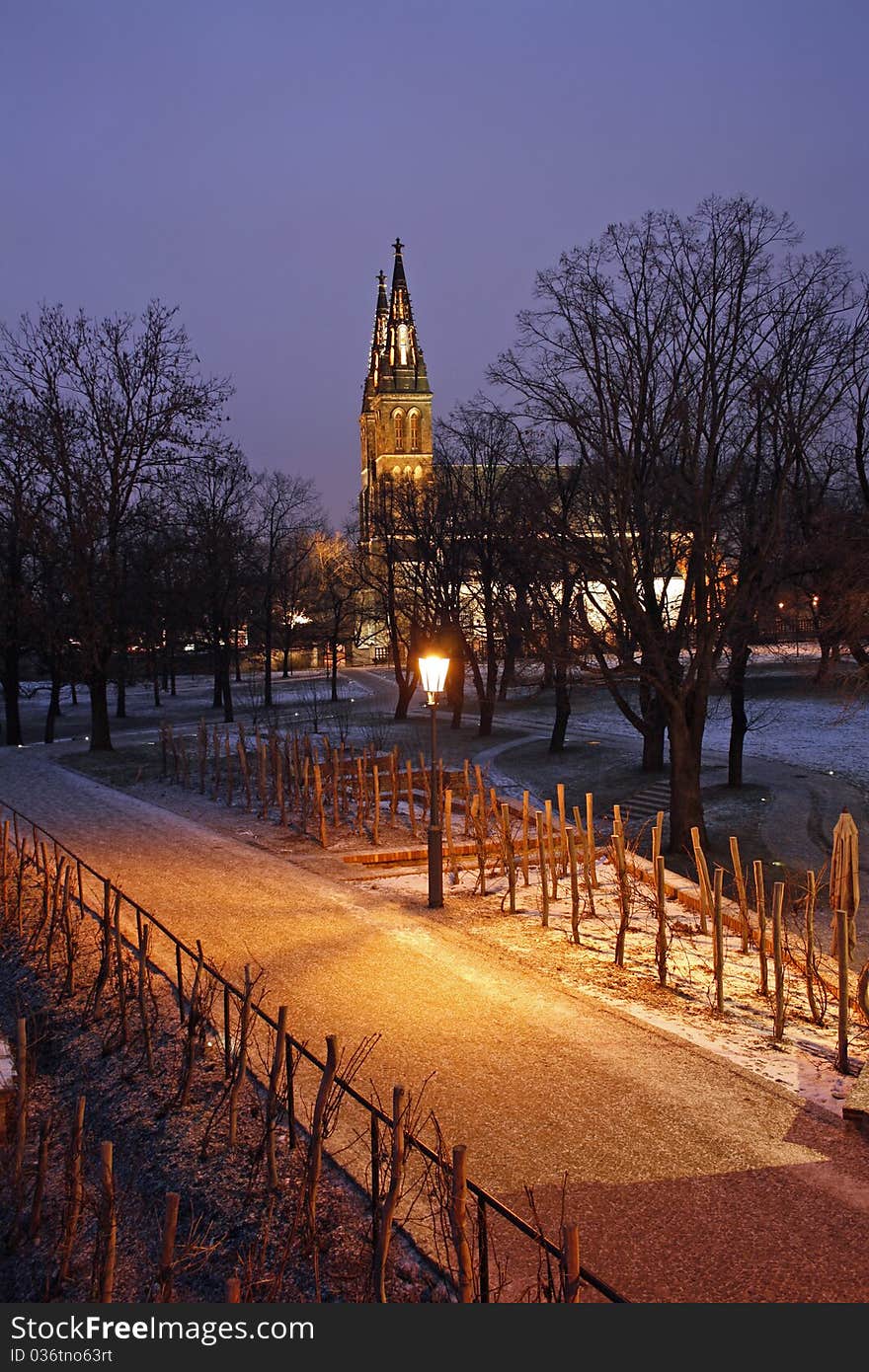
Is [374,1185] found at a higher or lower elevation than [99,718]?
lower

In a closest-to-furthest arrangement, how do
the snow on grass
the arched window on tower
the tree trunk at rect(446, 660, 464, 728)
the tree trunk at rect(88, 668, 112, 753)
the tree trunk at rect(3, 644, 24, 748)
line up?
the snow on grass < the tree trunk at rect(88, 668, 112, 753) < the tree trunk at rect(3, 644, 24, 748) < the tree trunk at rect(446, 660, 464, 728) < the arched window on tower

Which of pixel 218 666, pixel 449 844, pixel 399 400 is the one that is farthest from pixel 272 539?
pixel 399 400

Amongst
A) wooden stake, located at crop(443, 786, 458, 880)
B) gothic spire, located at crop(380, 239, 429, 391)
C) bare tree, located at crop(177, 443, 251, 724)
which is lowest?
wooden stake, located at crop(443, 786, 458, 880)

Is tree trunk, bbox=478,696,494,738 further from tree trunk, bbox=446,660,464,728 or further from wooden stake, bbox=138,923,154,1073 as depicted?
wooden stake, bbox=138,923,154,1073

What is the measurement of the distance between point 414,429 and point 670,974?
350 feet

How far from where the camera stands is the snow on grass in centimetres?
845

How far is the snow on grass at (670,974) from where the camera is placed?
27.7 feet

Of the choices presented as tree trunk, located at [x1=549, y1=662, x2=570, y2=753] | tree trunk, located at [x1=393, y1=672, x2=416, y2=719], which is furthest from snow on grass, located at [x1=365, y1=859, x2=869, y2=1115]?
tree trunk, located at [x1=393, y1=672, x2=416, y2=719]

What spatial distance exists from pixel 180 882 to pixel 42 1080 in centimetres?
593

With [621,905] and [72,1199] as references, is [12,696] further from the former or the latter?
[72,1199]

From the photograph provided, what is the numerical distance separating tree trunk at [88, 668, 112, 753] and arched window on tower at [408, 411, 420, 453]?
84.7 meters

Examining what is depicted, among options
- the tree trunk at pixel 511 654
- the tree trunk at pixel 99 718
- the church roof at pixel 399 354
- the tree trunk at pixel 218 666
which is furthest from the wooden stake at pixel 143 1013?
the church roof at pixel 399 354

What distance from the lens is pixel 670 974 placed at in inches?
418

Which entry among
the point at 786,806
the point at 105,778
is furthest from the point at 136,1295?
the point at 786,806
